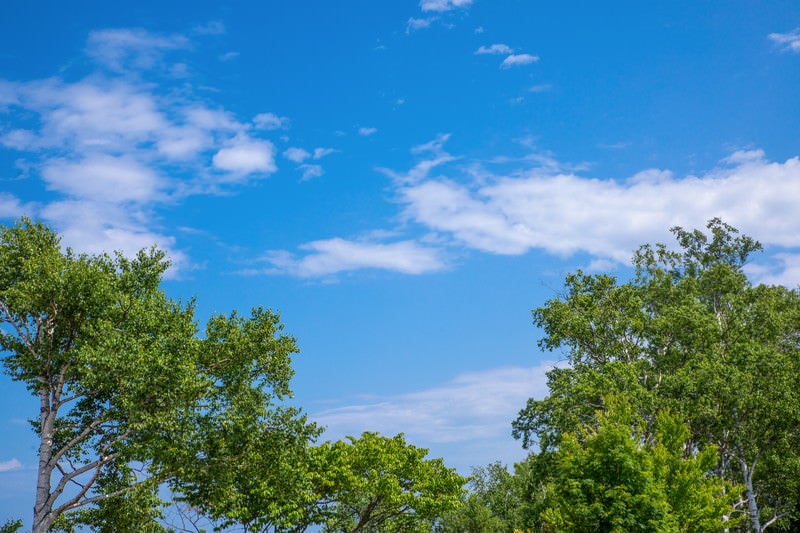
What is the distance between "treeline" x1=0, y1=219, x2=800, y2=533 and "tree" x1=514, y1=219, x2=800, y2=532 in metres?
0.11

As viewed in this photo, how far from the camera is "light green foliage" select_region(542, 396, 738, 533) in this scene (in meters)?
17.7

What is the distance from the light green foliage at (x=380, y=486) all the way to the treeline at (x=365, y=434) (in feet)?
0.38

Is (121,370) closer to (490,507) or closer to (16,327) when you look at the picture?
(16,327)

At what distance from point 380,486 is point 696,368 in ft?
58.5

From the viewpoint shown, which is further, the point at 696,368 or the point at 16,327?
the point at 696,368

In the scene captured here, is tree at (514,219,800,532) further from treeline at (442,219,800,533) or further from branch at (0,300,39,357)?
branch at (0,300,39,357)

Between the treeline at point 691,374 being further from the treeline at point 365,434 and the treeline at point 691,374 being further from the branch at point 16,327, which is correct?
the branch at point 16,327

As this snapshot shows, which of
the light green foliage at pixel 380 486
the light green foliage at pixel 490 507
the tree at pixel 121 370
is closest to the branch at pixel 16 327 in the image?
the tree at pixel 121 370

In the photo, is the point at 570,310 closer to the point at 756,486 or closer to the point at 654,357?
the point at 654,357

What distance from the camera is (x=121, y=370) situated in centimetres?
2333

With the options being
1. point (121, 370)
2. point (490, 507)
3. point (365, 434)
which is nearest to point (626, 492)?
point (121, 370)

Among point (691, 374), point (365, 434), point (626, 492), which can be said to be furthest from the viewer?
point (365, 434)

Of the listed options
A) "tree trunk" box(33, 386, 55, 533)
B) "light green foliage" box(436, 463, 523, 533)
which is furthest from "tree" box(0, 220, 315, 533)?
"light green foliage" box(436, 463, 523, 533)

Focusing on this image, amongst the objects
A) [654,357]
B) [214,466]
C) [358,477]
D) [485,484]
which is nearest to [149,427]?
[214,466]
